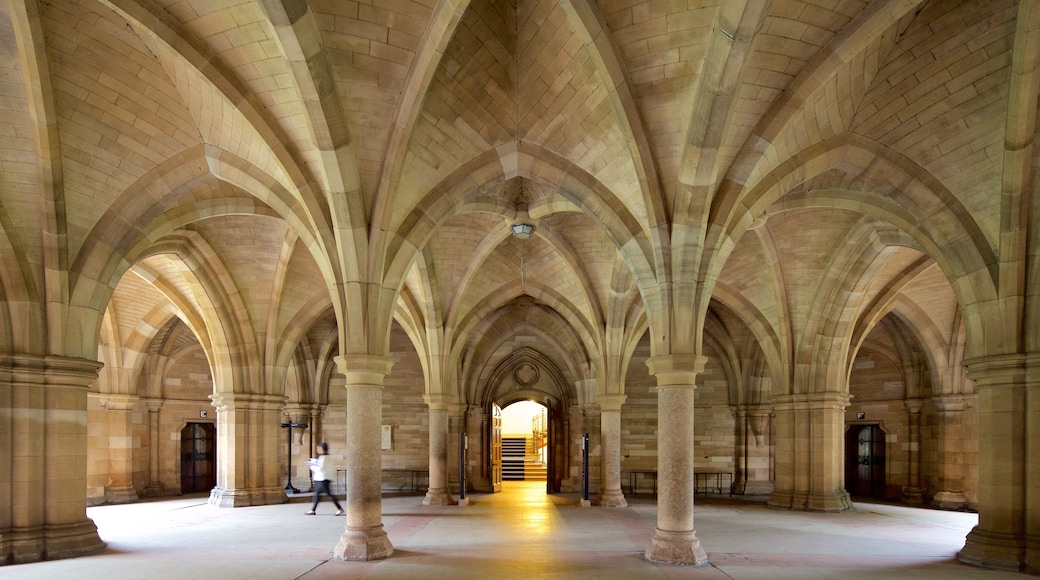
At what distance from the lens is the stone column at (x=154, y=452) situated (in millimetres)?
19172

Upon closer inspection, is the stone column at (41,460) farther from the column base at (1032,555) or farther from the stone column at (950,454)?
the stone column at (950,454)

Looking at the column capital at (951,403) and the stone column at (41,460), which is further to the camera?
the column capital at (951,403)

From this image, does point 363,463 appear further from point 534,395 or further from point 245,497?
point 534,395

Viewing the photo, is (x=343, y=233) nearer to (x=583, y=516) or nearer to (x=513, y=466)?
(x=583, y=516)

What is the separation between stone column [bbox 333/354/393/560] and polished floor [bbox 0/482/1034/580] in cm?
25

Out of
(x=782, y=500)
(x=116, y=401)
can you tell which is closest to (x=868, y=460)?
(x=782, y=500)

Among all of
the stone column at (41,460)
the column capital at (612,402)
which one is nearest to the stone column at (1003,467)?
the column capital at (612,402)

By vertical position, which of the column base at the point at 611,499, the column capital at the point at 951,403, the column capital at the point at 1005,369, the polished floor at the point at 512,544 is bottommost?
the column base at the point at 611,499

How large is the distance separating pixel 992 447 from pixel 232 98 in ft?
32.3

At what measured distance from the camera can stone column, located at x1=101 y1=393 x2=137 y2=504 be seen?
17.3m

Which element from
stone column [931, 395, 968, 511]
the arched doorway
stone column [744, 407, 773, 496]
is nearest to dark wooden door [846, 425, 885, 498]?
stone column [744, 407, 773, 496]

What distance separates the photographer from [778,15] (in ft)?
24.3

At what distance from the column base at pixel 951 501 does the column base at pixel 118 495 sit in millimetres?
18816

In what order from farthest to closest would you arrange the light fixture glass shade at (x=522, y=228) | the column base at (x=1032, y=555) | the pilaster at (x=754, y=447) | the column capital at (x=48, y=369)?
the pilaster at (x=754, y=447), the light fixture glass shade at (x=522, y=228), the column capital at (x=48, y=369), the column base at (x=1032, y=555)
